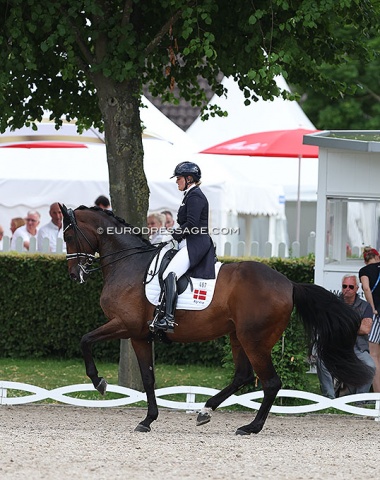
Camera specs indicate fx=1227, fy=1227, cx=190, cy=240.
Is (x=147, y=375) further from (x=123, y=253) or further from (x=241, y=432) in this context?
(x=123, y=253)

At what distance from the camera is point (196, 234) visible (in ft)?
39.5

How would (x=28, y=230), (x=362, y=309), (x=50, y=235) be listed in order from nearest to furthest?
(x=362, y=309) → (x=50, y=235) → (x=28, y=230)

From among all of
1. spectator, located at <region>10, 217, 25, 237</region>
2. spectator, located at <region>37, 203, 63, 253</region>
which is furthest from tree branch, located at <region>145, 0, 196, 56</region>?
spectator, located at <region>10, 217, 25, 237</region>

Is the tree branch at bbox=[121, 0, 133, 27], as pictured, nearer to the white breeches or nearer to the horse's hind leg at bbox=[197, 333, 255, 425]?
the white breeches

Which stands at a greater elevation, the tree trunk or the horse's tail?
the tree trunk

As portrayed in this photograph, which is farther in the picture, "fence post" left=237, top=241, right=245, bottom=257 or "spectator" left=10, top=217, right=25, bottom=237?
"spectator" left=10, top=217, right=25, bottom=237

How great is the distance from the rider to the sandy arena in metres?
1.28

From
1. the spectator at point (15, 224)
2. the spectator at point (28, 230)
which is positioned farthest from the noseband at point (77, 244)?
the spectator at point (15, 224)

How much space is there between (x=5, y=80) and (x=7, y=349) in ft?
17.3

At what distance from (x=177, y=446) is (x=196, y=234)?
7.37ft

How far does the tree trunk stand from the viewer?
48.0 feet

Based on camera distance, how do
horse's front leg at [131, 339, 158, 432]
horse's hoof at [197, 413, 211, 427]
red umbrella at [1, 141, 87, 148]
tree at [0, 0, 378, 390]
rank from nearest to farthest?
horse's front leg at [131, 339, 158, 432], horse's hoof at [197, 413, 211, 427], tree at [0, 0, 378, 390], red umbrella at [1, 141, 87, 148]

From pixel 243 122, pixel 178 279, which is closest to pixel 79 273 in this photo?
pixel 178 279

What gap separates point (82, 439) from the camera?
11.1 meters
